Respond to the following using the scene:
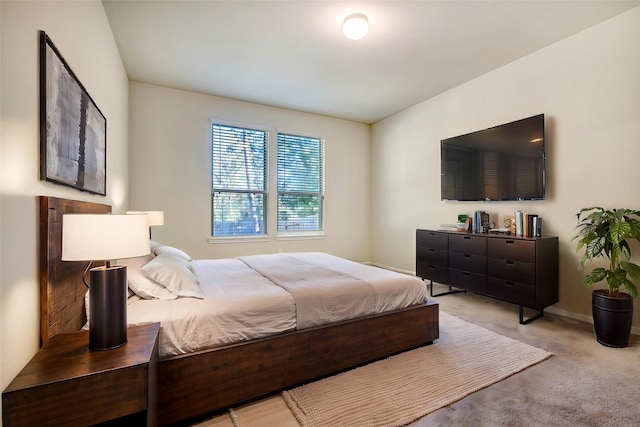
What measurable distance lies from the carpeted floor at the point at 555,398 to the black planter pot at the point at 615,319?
8 cm

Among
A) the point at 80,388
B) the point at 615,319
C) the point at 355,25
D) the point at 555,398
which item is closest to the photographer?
the point at 80,388

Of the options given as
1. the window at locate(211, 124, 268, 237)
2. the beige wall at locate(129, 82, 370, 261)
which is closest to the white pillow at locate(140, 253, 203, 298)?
the beige wall at locate(129, 82, 370, 261)

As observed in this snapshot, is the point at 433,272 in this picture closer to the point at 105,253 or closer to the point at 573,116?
the point at 573,116

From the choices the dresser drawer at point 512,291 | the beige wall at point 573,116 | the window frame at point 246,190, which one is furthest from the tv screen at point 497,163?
the window frame at point 246,190

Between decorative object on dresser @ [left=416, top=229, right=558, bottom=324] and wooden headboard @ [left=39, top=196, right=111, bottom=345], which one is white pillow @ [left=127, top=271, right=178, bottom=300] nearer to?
wooden headboard @ [left=39, top=196, right=111, bottom=345]

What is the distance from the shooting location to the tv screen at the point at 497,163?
3.06 metres

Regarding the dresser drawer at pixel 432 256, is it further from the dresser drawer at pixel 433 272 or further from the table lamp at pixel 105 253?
the table lamp at pixel 105 253

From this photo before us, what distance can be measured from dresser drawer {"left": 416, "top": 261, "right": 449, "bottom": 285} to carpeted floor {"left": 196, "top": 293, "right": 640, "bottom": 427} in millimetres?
1204

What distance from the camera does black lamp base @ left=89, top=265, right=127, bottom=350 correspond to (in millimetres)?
1198

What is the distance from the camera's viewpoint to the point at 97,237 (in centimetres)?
114

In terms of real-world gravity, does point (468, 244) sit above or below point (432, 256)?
above

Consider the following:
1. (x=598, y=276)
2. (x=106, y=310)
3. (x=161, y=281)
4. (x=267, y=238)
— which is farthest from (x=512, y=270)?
(x=267, y=238)

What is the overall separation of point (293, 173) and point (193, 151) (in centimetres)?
166

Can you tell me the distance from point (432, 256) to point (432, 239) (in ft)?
0.75
